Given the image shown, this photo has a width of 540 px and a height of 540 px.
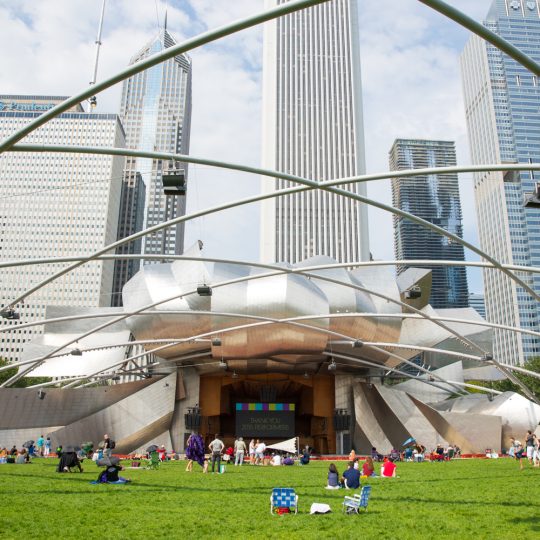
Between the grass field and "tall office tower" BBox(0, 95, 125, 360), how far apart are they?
124192 millimetres

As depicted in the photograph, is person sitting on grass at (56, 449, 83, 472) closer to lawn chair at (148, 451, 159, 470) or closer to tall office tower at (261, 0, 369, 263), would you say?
lawn chair at (148, 451, 159, 470)

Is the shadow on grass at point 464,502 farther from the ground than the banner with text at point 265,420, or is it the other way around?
the banner with text at point 265,420

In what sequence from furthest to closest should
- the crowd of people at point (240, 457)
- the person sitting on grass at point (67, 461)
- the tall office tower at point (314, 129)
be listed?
1. the tall office tower at point (314, 129)
2. the person sitting on grass at point (67, 461)
3. the crowd of people at point (240, 457)

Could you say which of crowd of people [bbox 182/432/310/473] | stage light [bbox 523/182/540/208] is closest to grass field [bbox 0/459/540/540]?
crowd of people [bbox 182/432/310/473]

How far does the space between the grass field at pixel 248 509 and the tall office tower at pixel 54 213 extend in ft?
407

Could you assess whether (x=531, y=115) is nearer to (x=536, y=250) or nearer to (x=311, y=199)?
(x=536, y=250)

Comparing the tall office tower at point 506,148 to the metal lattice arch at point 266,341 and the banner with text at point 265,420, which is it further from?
the banner with text at point 265,420

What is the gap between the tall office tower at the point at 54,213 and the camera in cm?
13225

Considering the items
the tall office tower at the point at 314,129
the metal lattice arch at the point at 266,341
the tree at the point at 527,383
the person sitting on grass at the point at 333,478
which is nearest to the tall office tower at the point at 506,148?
the tall office tower at the point at 314,129

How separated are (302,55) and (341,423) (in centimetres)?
11281

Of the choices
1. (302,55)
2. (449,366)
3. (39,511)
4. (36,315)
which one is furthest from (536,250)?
(39,511)

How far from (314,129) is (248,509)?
422ft

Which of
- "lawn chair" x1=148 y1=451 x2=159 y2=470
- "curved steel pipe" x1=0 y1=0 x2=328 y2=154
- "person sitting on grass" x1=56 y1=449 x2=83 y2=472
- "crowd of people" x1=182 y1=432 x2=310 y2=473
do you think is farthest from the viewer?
"lawn chair" x1=148 y1=451 x2=159 y2=470

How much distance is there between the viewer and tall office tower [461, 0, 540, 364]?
142 m
